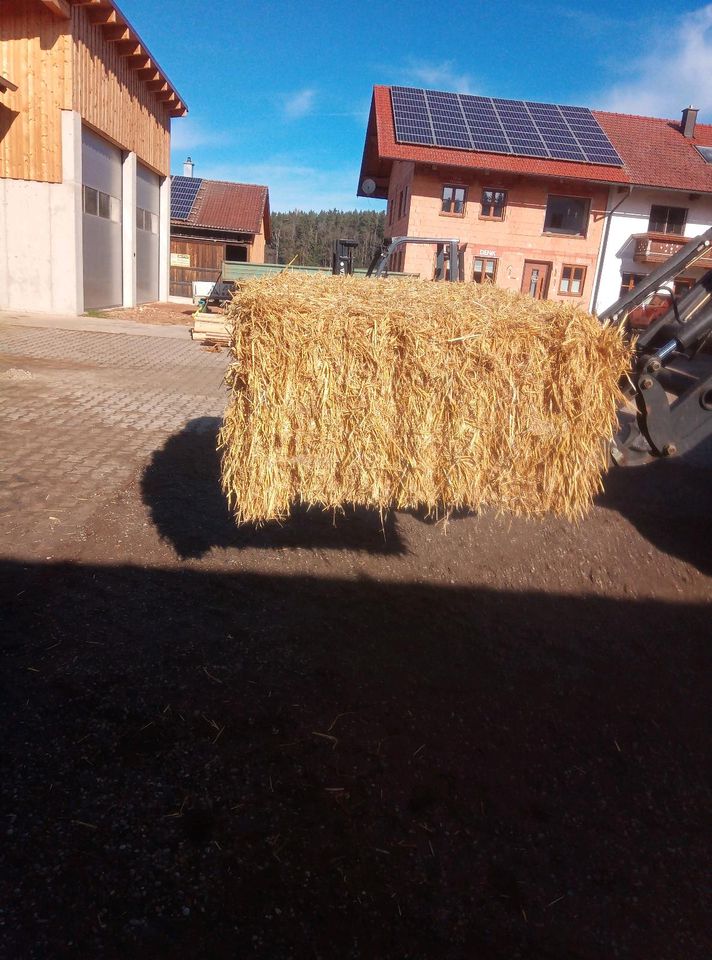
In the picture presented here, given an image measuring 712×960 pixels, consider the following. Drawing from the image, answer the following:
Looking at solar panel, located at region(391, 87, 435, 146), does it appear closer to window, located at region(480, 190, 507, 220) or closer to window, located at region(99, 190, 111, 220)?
window, located at region(480, 190, 507, 220)

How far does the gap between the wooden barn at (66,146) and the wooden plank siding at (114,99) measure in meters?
0.03

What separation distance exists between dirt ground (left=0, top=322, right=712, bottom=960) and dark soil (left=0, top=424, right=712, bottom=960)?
0.03ft

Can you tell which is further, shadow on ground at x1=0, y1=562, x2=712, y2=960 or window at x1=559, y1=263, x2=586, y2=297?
window at x1=559, y1=263, x2=586, y2=297

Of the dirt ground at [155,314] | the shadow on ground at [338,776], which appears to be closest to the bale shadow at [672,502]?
the shadow on ground at [338,776]

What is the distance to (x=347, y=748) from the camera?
2793 millimetres

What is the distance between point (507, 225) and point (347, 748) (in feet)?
94.8

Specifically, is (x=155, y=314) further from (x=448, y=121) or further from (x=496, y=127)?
(x=496, y=127)

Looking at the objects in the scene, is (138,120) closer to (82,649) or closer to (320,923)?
(82,649)

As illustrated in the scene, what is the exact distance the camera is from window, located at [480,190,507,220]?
91.7 feet

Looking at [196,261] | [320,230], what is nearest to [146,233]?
[196,261]

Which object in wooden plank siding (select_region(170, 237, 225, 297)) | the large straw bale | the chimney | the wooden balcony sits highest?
the chimney

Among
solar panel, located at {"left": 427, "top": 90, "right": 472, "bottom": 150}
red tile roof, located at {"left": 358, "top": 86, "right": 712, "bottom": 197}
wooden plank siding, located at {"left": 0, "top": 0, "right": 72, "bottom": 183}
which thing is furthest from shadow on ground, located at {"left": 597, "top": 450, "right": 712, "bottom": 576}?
red tile roof, located at {"left": 358, "top": 86, "right": 712, "bottom": 197}

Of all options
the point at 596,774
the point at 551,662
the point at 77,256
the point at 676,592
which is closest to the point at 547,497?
the point at 551,662

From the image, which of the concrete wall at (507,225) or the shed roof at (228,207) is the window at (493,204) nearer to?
the concrete wall at (507,225)
